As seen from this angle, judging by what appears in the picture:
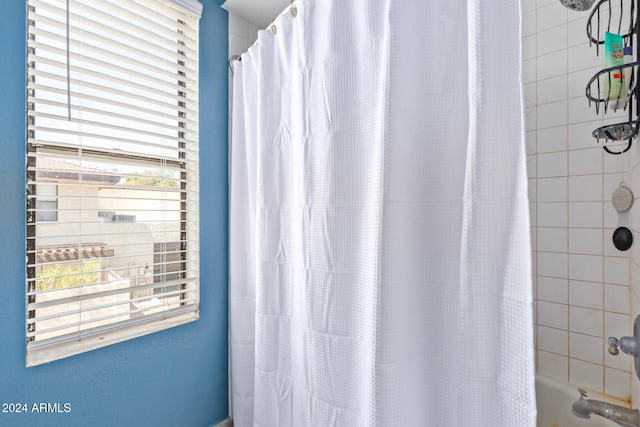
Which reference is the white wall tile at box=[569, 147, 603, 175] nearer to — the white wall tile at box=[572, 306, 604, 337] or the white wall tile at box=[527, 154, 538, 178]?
the white wall tile at box=[527, 154, 538, 178]

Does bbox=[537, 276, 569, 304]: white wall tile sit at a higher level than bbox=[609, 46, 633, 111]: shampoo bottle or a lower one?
lower

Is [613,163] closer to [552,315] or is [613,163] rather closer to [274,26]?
[552,315]

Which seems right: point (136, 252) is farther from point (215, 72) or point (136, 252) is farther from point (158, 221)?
point (215, 72)

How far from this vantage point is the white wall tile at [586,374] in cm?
120

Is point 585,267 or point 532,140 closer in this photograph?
point 585,267

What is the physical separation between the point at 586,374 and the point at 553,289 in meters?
0.33

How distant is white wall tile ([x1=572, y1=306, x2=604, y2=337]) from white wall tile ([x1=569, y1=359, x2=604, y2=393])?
0.12 metres

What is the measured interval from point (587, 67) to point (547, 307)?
0.98 metres

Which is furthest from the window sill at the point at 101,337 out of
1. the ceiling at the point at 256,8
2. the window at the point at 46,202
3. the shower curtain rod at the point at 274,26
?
the ceiling at the point at 256,8

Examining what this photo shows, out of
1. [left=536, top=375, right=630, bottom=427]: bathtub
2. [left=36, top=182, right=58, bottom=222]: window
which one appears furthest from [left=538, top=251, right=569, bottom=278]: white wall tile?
[left=36, top=182, right=58, bottom=222]: window

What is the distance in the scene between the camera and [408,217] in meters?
0.79

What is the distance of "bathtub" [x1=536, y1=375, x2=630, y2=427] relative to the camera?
117 cm

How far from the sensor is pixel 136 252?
3.99ft

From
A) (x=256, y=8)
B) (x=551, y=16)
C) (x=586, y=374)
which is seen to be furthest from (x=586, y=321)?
(x=256, y=8)
